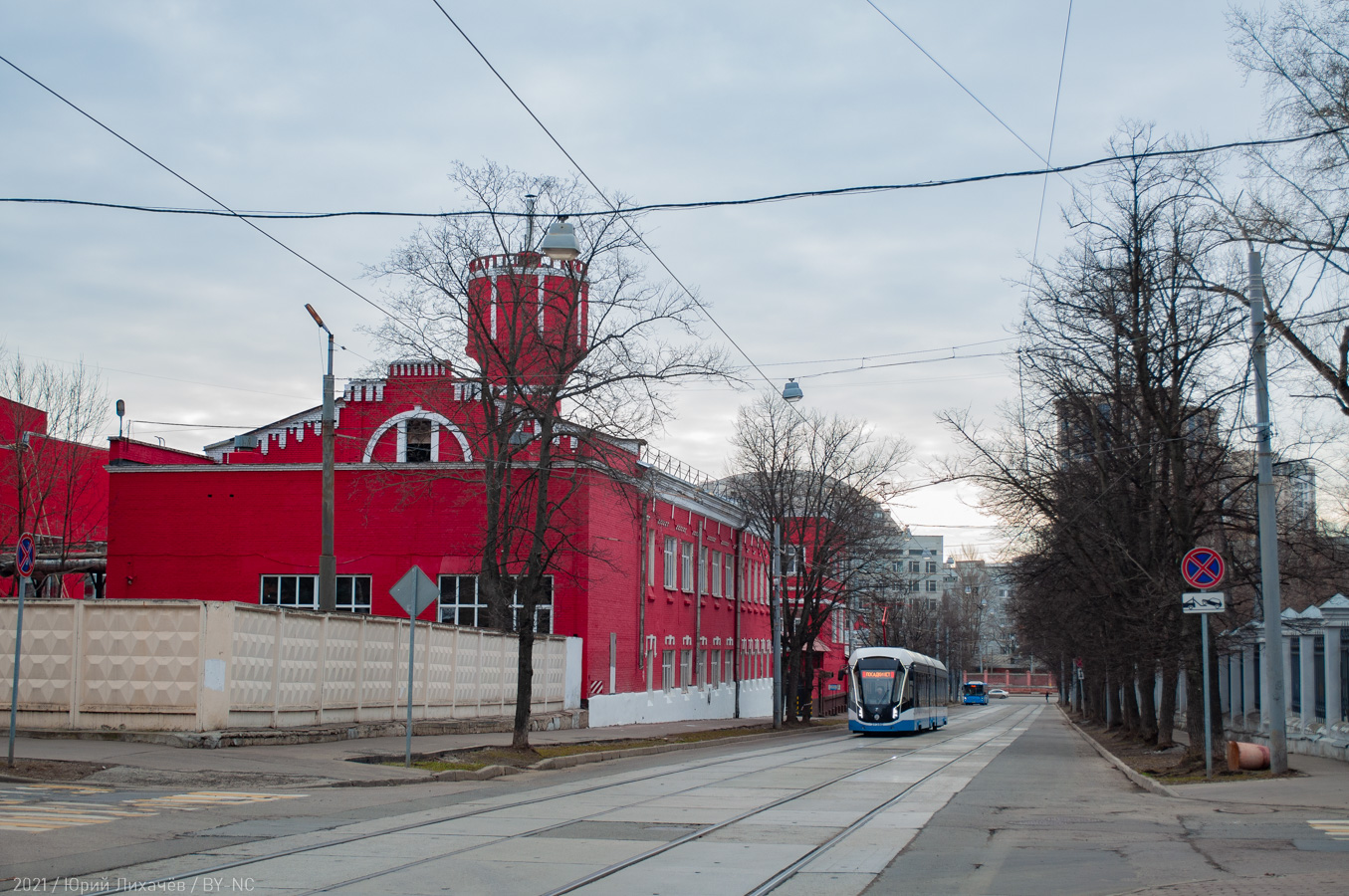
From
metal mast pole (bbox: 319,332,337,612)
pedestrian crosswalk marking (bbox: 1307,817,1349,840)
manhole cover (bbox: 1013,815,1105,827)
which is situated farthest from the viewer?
metal mast pole (bbox: 319,332,337,612)

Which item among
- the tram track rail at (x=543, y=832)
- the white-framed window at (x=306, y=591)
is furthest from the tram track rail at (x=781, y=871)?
the white-framed window at (x=306, y=591)

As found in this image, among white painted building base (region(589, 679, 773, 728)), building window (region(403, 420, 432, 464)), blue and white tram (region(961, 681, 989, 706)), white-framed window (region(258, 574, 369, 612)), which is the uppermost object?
building window (region(403, 420, 432, 464))

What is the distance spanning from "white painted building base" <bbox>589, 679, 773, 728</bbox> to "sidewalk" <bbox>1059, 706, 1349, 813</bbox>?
2184cm

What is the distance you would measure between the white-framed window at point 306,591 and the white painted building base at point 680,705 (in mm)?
8138

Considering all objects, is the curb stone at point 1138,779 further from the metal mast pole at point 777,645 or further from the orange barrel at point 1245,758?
the metal mast pole at point 777,645

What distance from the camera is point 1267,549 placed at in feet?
59.2

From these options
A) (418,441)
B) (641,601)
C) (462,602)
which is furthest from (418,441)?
(641,601)

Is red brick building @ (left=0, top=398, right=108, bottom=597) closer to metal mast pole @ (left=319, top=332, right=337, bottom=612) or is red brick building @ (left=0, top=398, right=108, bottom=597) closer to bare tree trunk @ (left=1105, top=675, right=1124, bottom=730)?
metal mast pole @ (left=319, top=332, right=337, bottom=612)

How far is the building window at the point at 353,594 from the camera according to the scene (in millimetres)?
39250

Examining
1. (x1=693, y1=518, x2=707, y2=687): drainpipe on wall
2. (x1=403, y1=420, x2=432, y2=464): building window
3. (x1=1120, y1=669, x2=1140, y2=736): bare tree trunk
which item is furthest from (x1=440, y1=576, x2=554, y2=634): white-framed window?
(x1=1120, y1=669, x2=1140, y2=736): bare tree trunk

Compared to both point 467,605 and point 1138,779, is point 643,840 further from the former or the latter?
point 467,605

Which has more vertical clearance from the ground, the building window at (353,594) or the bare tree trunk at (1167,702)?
the building window at (353,594)

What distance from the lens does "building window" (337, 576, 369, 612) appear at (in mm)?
39250

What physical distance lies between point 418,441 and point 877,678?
59.4 ft
